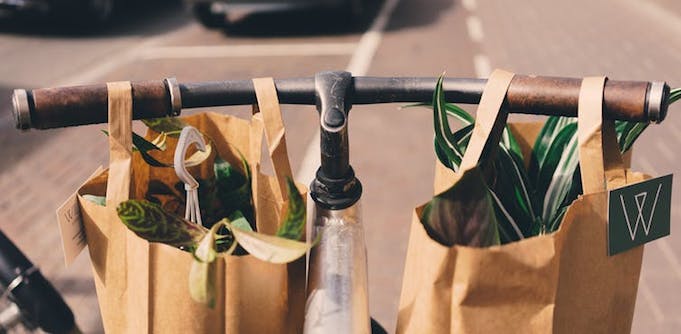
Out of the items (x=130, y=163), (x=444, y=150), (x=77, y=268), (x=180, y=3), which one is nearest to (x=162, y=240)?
(x=130, y=163)

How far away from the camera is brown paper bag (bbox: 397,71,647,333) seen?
30.4 inches

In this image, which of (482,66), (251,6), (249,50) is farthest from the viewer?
(251,6)

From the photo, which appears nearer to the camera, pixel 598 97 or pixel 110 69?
pixel 598 97

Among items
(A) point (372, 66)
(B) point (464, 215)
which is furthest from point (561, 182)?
(A) point (372, 66)

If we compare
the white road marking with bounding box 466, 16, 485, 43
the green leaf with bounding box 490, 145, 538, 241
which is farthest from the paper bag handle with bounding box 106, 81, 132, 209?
the white road marking with bounding box 466, 16, 485, 43

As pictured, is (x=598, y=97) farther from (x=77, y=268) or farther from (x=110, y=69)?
(x=110, y=69)

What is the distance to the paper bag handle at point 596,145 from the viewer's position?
83 centimetres

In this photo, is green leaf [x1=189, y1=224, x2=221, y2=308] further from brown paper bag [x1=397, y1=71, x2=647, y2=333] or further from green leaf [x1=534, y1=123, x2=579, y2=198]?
green leaf [x1=534, y1=123, x2=579, y2=198]

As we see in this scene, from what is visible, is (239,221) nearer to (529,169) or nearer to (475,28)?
(529,169)

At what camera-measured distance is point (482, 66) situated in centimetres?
589

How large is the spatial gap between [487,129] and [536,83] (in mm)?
110

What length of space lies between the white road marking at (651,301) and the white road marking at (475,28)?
14.1 feet

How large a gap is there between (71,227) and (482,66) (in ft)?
17.4

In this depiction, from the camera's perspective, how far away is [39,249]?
11.2ft
